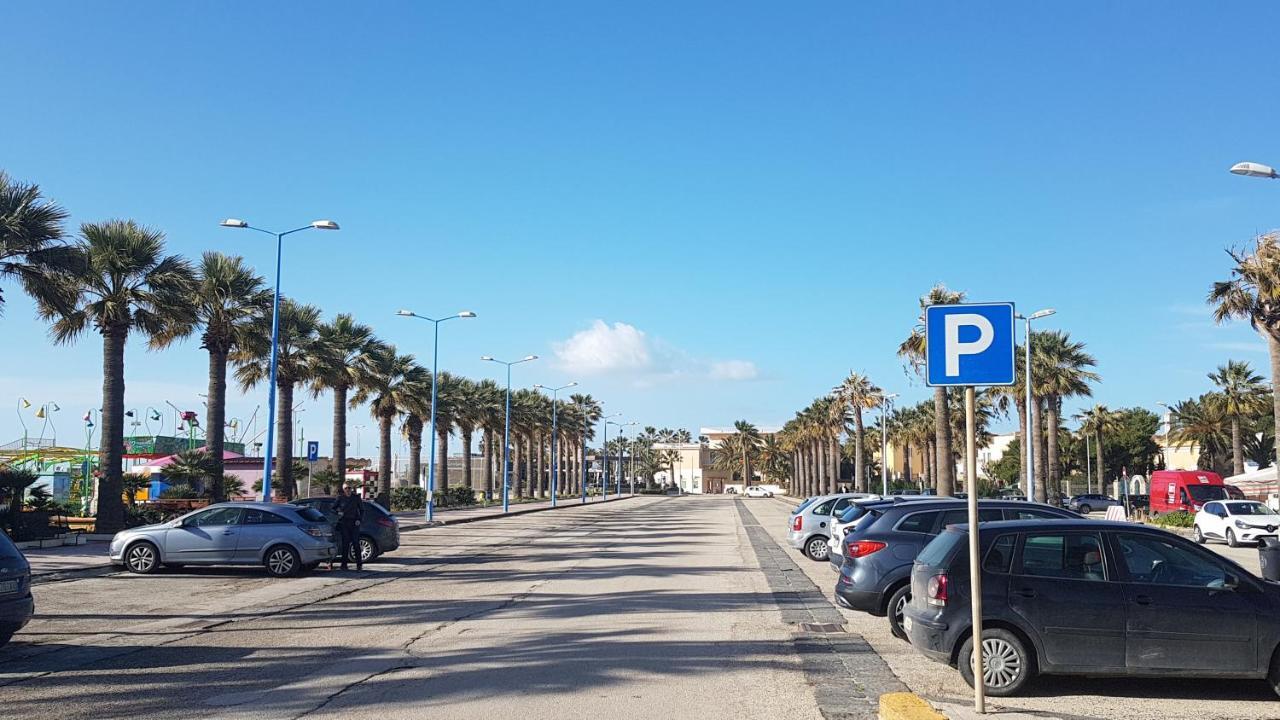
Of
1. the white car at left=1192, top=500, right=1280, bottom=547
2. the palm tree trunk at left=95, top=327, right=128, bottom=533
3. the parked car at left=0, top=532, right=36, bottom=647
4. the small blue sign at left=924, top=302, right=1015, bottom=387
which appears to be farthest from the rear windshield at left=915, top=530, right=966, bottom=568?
the palm tree trunk at left=95, top=327, right=128, bottom=533

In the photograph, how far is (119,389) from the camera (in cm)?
2925

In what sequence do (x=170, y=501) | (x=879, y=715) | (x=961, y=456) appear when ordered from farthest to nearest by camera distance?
1. (x=961, y=456)
2. (x=170, y=501)
3. (x=879, y=715)

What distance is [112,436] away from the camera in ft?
Result: 94.9

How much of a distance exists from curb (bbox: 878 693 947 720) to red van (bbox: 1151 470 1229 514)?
120 ft

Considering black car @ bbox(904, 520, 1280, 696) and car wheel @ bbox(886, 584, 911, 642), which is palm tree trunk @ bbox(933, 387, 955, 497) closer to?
car wheel @ bbox(886, 584, 911, 642)

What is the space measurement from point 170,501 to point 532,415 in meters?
56.9

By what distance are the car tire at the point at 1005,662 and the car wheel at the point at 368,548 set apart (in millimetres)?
16506

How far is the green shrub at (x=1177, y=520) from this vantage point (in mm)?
37750

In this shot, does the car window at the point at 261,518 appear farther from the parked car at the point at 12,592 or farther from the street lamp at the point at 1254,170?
the street lamp at the point at 1254,170

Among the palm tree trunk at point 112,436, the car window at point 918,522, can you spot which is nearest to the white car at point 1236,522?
the car window at point 918,522

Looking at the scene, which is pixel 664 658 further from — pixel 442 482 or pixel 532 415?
pixel 532 415

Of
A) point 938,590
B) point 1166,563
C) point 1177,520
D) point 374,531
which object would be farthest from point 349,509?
point 1177,520

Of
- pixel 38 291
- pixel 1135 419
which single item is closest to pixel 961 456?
pixel 1135 419

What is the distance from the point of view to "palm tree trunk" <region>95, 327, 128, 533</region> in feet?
93.6
